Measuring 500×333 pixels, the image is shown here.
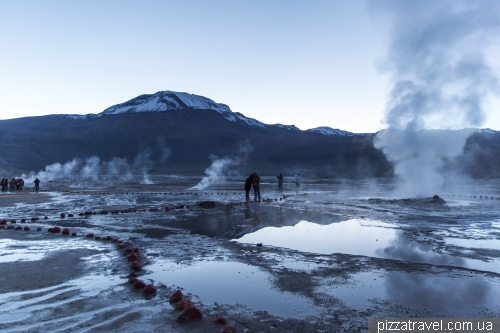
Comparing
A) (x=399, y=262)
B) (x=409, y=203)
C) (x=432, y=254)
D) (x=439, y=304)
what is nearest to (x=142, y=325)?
(x=439, y=304)

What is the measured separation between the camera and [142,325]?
567 cm

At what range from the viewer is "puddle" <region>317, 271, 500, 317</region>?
632 cm

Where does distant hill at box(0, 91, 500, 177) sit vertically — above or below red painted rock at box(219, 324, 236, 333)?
above

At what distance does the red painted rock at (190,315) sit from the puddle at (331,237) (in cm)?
528

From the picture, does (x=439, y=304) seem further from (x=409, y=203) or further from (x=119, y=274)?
(x=409, y=203)

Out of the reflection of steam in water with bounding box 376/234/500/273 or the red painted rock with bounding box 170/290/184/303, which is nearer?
the red painted rock with bounding box 170/290/184/303

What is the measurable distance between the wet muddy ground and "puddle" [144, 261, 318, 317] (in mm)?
21

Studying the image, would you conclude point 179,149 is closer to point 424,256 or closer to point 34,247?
point 34,247

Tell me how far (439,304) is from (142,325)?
4715 mm

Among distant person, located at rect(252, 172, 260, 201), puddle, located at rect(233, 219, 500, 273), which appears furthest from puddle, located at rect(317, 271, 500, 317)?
distant person, located at rect(252, 172, 260, 201)

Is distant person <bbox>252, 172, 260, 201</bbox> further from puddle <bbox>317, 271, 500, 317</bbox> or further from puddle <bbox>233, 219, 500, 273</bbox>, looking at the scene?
puddle <bbox>317, 271, 500, 317</bbox>

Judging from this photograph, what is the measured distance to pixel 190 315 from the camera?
587 centimetres

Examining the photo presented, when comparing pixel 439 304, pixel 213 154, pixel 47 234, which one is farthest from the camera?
pixel 213 154

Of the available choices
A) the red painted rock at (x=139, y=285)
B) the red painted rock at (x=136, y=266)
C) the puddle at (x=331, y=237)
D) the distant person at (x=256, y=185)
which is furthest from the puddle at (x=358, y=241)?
the distant person at (x=256, y=185)
